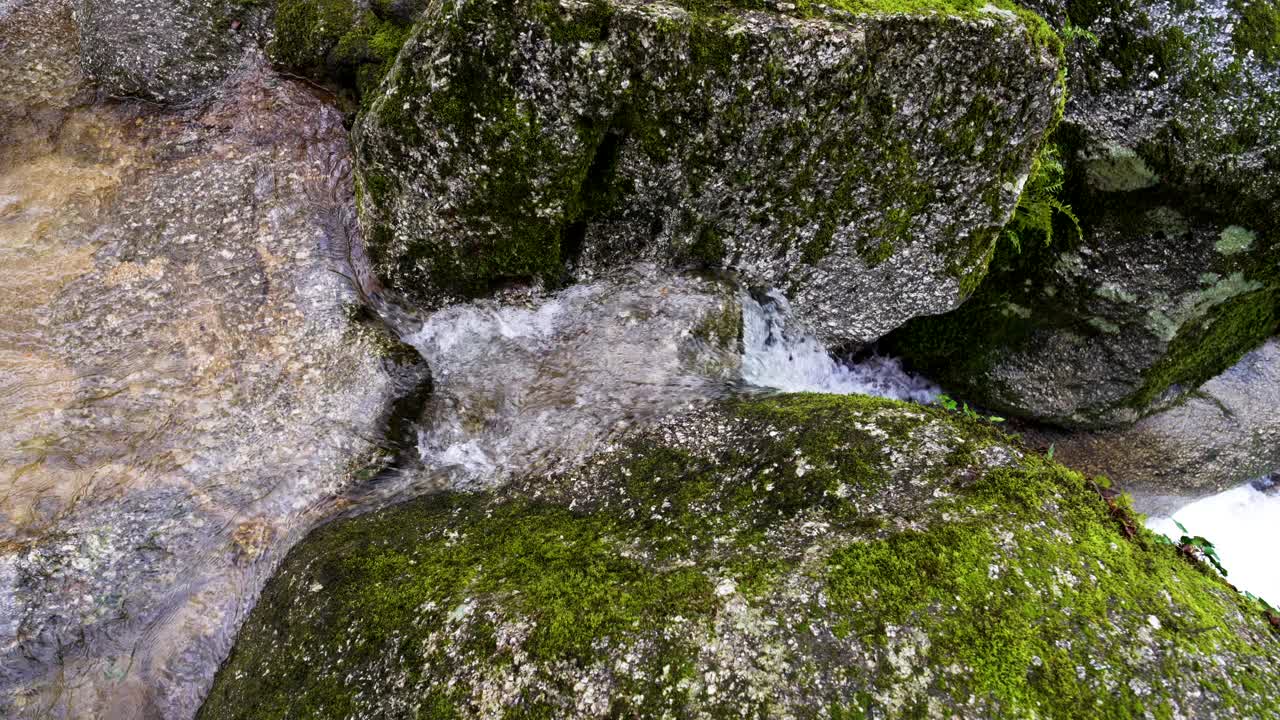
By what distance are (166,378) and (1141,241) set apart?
7558 mm

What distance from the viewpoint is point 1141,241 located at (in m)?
5.27

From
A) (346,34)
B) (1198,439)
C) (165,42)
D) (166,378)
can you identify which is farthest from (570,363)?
(1198,439)

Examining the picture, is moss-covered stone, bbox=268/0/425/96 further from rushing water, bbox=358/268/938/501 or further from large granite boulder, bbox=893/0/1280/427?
large granite boulder, bbox=893/0/1280/427

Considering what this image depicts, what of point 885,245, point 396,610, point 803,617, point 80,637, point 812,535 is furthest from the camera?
point 885,245

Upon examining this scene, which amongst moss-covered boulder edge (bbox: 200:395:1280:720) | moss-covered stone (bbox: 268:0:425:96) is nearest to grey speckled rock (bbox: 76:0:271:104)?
moss-covered stone (bbox: 268:0:425:96)

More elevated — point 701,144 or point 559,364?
point 701,144

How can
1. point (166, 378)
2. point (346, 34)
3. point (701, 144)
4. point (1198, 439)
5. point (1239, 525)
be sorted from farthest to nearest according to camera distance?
1. point (1239, 525)
2. point (1198, 439)
3. point (346, 34)
4. point (166, 378)
5. point (701, 144)

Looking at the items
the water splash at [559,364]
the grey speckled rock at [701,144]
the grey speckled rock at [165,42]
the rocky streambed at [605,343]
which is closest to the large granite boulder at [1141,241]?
the rocky streambed at [605,343]

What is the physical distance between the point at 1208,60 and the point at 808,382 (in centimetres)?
354

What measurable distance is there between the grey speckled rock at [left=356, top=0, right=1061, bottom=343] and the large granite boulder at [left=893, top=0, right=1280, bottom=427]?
1168 millimetres

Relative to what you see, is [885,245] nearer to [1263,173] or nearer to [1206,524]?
[1263,173]

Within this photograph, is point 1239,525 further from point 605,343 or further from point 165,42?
point 165,42

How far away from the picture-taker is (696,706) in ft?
9.02

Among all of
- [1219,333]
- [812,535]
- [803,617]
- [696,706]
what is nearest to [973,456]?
[812,535]
